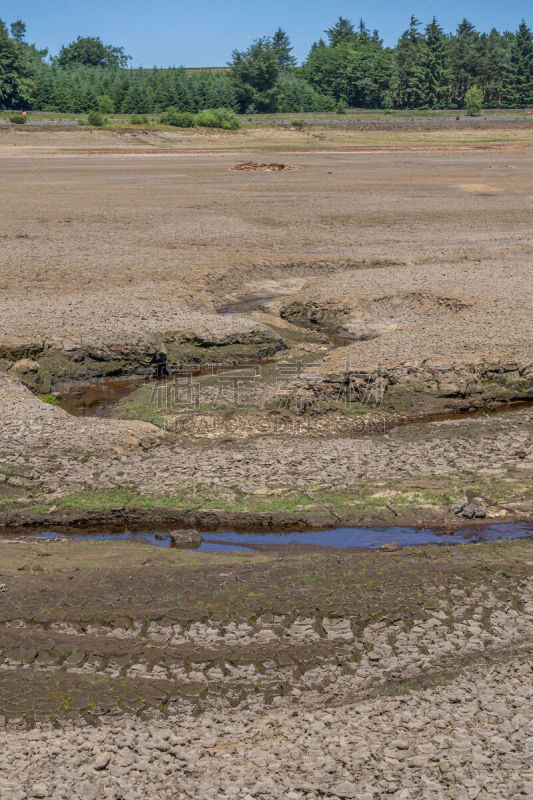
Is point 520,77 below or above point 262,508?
above

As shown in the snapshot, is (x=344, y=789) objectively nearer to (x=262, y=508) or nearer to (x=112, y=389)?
(x=262, y=508)

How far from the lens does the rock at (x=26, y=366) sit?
13.7 meters

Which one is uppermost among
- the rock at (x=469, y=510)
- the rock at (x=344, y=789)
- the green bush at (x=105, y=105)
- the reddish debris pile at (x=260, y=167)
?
the green bush at (x=105, y=105)

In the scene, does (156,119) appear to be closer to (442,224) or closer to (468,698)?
(442,224)

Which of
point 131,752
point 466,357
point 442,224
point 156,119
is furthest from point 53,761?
point 156,119

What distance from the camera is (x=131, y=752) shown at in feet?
20.1

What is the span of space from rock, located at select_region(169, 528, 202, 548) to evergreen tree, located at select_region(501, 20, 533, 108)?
94266 millimetres

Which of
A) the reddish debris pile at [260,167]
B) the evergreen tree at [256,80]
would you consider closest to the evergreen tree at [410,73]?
the evergreen tree at [256,80]

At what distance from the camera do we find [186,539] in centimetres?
966

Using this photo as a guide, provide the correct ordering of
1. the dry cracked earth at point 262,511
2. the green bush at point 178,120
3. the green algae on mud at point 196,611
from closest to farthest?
the dry cracked earth at point 262,511
the green algae on mud at point 196,611
the green bush at point 178,120

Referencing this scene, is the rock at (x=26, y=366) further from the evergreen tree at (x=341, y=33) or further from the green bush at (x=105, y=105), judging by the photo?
the evergreen tree at (x=341, y=33)

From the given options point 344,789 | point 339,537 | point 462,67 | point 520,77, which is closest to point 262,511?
point 339,537

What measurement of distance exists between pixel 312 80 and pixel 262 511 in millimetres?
97483

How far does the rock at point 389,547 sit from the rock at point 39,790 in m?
4.59
